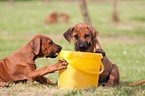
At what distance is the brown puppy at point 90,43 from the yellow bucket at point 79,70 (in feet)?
2.62

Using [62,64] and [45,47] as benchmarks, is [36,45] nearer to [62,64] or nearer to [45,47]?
[45,47]

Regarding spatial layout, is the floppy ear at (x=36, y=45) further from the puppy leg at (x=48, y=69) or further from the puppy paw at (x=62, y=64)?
the puppy paw at (x=62, y=64)

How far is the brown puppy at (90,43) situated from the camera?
5531 millimetres

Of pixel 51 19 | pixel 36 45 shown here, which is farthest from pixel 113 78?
pixel 51 19

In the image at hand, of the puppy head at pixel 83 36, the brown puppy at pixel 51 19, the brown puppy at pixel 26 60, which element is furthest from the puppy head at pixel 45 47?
the brown puppy at pixel 51 19

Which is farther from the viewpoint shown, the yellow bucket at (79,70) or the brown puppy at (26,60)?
the brown puppy at (26,60)

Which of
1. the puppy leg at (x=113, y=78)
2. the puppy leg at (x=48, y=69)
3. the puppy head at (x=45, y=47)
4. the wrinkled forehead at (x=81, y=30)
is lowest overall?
the puppy leg at (x=113, y=78)

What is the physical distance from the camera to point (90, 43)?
5.60m

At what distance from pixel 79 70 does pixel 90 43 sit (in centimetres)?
111

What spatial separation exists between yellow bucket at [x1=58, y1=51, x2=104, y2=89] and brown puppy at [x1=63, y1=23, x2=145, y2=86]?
799mm

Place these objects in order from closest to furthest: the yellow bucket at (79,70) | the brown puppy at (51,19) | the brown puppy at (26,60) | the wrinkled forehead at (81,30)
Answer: the yellow bucket at (79,70) < the brown puppy at (26,60) < the wrinkled forehead at (81,30) < the brown puppy at (51,19)

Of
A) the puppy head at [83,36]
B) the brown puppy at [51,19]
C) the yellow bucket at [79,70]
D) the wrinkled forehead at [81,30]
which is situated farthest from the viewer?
the brown puppy at [51,19]

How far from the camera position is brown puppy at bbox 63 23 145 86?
5.53 meters

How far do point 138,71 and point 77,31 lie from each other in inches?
127
